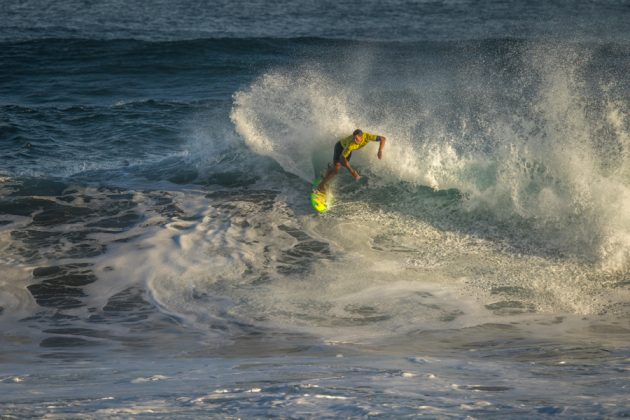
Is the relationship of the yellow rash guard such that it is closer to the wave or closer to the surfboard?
the surfboard

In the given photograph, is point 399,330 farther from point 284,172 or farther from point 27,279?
point 284,172

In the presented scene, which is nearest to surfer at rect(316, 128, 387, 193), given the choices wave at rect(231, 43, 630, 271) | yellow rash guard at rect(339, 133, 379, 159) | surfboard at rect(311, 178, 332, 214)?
yellow rash guard at rect(339, 133, 379, 159)

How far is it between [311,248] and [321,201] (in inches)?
80.1

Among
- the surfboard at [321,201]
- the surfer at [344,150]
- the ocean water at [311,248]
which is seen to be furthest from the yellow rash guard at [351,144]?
the ocean water at [311,248]

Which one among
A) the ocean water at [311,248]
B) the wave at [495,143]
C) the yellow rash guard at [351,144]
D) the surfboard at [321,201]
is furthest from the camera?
the yellow rash guard at [351,144]

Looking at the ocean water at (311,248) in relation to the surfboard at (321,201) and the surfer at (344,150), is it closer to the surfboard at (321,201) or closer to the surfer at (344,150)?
the surfboard at (321,201)

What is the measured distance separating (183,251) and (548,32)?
24329 mm

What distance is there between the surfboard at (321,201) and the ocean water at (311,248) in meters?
0.18

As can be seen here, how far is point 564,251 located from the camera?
11.9 meters

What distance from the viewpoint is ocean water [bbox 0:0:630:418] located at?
6.76 metres

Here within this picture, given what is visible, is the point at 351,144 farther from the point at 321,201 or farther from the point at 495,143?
the point at 495,143

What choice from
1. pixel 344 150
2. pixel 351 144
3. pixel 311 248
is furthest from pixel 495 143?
pixel 311 248

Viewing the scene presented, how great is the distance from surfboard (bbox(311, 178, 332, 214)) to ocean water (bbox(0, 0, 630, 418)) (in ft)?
0.58

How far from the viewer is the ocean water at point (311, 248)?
676 cm
